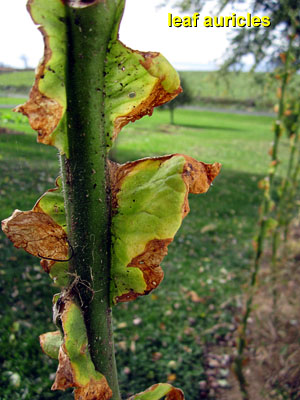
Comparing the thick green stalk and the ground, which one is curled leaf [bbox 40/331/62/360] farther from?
the ground

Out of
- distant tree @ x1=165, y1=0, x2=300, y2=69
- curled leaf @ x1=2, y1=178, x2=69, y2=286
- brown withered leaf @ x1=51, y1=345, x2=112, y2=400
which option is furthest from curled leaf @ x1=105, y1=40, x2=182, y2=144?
distant tree @ x1=165, y1=0, x2=300, y2=69

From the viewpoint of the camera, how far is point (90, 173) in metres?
0.42

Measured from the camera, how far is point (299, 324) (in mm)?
2854

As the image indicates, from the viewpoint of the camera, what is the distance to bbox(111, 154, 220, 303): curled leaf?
0.43 m

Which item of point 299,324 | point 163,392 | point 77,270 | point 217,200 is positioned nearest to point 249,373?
point 299,324

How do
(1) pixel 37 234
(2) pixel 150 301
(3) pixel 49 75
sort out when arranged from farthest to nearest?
(2) pixel 150 301 → (1) pixel 37 234 → (3) pixel 49 75

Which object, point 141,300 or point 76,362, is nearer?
A: point 76,362

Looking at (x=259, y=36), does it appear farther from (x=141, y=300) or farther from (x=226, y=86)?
(x=141, y=300)

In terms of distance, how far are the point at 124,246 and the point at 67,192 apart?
0.09 metres

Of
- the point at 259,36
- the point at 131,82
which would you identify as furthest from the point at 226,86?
the point at 131,82

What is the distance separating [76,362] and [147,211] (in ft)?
0.61

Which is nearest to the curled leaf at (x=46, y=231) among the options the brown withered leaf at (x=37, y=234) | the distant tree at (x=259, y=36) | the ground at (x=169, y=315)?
the brown withered leaf at (x=37, y=234)

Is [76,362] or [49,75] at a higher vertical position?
[49,75]

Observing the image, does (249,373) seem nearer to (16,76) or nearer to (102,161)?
Result: (16,76)
